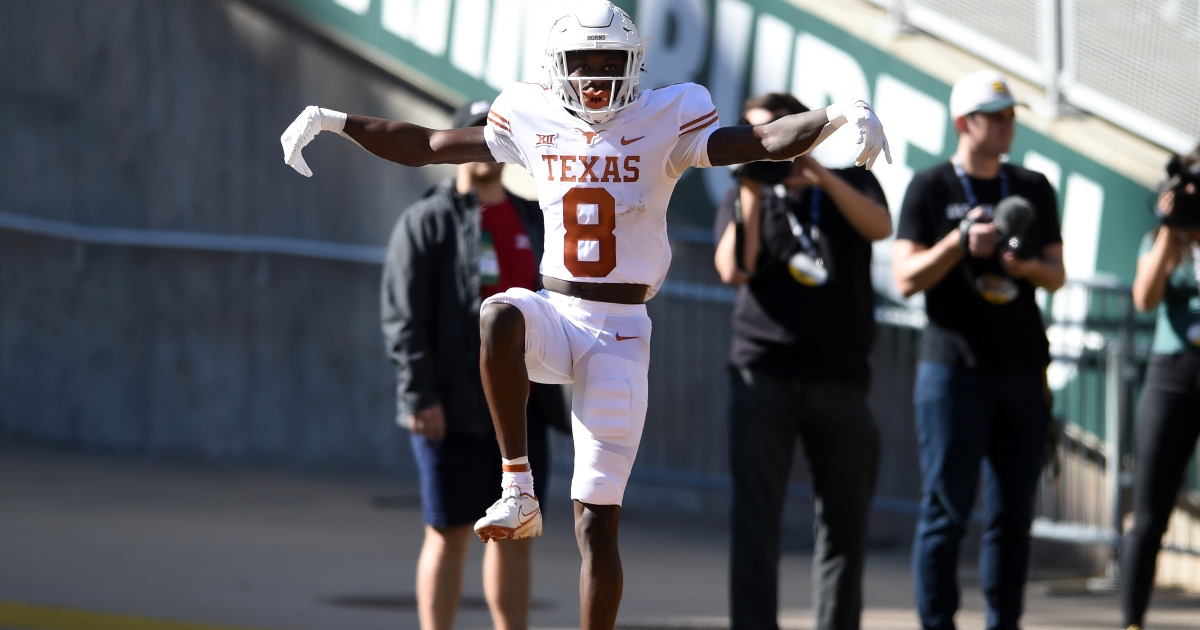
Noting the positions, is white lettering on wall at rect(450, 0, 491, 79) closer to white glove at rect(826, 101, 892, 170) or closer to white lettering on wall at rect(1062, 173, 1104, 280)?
white lettering on wall at rect(1062, 173, 1104, 280)

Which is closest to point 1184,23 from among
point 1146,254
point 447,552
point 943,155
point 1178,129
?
point 1178,129

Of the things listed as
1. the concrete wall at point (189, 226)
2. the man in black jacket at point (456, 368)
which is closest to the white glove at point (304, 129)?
the man in black jacket at point (456, 368)

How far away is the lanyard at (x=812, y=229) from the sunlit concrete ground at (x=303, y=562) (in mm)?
2079

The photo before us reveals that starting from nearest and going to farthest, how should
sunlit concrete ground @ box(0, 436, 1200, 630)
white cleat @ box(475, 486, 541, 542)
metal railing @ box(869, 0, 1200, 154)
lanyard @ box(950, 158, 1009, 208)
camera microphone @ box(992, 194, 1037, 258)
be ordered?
white cleat @ box(475, 486, 541, 542) < camera microphone @ box(992, 194, 1037, 258) < lanyard @ box(950, 158, 1009, 208) < sunlit concrete ground @ box(0, 436, 1200, 630) < metal railing @ box(869, 0, 1200, 154)

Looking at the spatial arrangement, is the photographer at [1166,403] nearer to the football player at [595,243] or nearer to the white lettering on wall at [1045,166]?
the white lettering on wall at [1045,166]

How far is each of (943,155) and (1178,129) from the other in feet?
4.60

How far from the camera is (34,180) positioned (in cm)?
1381

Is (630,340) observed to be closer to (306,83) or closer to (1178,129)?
(1178,129)

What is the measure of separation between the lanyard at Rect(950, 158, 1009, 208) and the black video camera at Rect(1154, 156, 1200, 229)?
688mm

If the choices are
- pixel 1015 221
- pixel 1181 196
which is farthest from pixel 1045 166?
pixel 1015 221

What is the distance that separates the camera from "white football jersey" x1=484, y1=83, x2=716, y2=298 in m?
4.59

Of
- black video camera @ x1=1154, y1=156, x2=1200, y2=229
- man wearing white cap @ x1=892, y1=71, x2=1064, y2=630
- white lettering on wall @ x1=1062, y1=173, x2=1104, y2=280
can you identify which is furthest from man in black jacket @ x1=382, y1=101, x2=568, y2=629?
white lettering on wall @ x1=1062, y1=173, x2=1104, y2=280

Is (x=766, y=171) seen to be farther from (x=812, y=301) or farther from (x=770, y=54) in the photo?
(x=770, y=54)

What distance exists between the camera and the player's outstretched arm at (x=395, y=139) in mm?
4773
